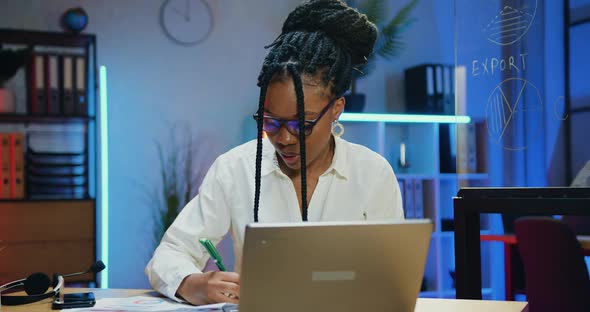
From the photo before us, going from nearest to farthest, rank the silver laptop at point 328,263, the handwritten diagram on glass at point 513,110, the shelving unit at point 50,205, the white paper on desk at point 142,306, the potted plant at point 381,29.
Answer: the silver laptop at point 328,263
the white paper on desk at point 142,306
the handwritten diagram on glass at point 513,110
the shelving unit at point 50,205
the potted plant at point 381,29

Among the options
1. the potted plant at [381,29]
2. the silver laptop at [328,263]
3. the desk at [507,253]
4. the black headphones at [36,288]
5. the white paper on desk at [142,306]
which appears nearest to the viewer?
the silver laptop at [328,263]

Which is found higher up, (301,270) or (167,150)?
(167,150)

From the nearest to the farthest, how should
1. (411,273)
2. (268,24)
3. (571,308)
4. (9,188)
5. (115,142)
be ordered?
(411,273) → (571,308) → (9,188) → (115,142) → (268,24)

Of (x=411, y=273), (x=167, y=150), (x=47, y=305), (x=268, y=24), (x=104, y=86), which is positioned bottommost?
(x=47, y=305)

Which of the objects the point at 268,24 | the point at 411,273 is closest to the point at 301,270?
the point at 411,273

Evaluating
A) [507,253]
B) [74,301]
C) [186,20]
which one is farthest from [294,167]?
[186,20]

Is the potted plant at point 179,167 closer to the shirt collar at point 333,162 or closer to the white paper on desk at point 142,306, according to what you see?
the shirt collar at point 333,162

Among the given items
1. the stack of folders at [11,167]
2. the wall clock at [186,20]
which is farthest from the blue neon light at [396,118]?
the stack of folders at [11,167]

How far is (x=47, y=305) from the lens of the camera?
1372 millimetres

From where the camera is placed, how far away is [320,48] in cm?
153

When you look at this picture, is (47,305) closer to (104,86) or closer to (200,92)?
(104,86)

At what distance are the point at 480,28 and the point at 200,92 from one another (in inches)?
87.2

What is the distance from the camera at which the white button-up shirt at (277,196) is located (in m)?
1.67

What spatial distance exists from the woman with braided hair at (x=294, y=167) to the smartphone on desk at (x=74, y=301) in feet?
0.51
